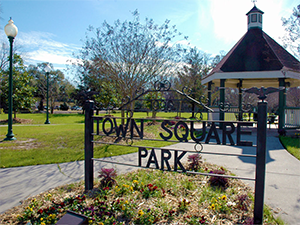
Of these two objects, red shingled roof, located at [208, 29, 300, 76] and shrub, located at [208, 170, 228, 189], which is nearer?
shrub, located at [208, 170, 228, 189]

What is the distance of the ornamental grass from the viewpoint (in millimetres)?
2705

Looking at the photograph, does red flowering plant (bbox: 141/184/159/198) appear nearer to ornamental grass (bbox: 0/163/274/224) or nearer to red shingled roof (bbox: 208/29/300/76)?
ornamental grass (bbox: 0/163/274/224)

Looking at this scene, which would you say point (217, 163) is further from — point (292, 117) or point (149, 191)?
point (292, 117)

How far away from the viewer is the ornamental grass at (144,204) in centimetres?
271

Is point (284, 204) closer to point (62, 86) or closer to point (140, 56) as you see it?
point (140, 56)

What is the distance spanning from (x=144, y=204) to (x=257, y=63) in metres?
10.4

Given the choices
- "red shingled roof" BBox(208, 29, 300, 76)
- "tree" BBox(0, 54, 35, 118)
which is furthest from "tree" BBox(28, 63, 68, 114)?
"red shingled roof" BBox(208, 29, 300, 76)

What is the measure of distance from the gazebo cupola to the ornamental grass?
39.2 feet

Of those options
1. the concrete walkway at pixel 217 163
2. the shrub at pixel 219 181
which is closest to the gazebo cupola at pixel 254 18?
the concrete walkway at pixel 217 163

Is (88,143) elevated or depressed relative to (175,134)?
depressed

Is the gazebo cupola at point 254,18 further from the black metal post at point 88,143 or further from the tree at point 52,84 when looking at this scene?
the tree at point 52,84

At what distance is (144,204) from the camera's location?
305 cm

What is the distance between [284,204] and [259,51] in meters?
10.3

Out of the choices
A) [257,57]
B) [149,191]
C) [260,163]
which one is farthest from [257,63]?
[149,191]
